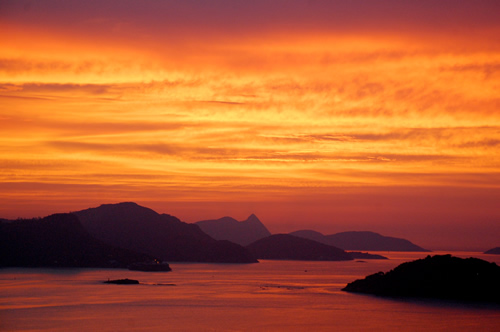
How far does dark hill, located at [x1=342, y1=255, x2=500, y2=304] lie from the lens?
301 ft

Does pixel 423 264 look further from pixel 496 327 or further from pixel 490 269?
pixel 496 327

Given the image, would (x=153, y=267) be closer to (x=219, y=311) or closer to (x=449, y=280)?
(x=219, y=311)

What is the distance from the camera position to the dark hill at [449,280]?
91812mm

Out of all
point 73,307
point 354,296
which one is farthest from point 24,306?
point 354,296

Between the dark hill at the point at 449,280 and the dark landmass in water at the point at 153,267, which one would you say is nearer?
the dark hill at the point at 449,280

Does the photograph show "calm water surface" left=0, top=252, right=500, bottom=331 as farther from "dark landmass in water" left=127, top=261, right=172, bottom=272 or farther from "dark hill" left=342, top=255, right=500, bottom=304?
"dark landmass in water" left=127, top=261, right=172, bottom=272

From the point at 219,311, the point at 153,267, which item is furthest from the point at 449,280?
the point at 153,267

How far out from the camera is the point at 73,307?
81062mm

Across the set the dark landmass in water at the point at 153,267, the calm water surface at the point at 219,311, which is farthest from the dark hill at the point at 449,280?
the dark landmass in water at the point at 153,267

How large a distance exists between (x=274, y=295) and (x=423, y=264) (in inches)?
1019

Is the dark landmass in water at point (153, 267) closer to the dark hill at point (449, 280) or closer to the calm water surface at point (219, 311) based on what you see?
the calm water surface at point (219, 311)

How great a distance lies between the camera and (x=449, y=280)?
93.5m

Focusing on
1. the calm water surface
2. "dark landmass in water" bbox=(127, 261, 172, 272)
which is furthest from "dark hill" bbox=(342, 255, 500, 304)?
"dark landmass in water" bbox=(127, 261, 172, 272)

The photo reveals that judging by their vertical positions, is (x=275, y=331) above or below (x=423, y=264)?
below
